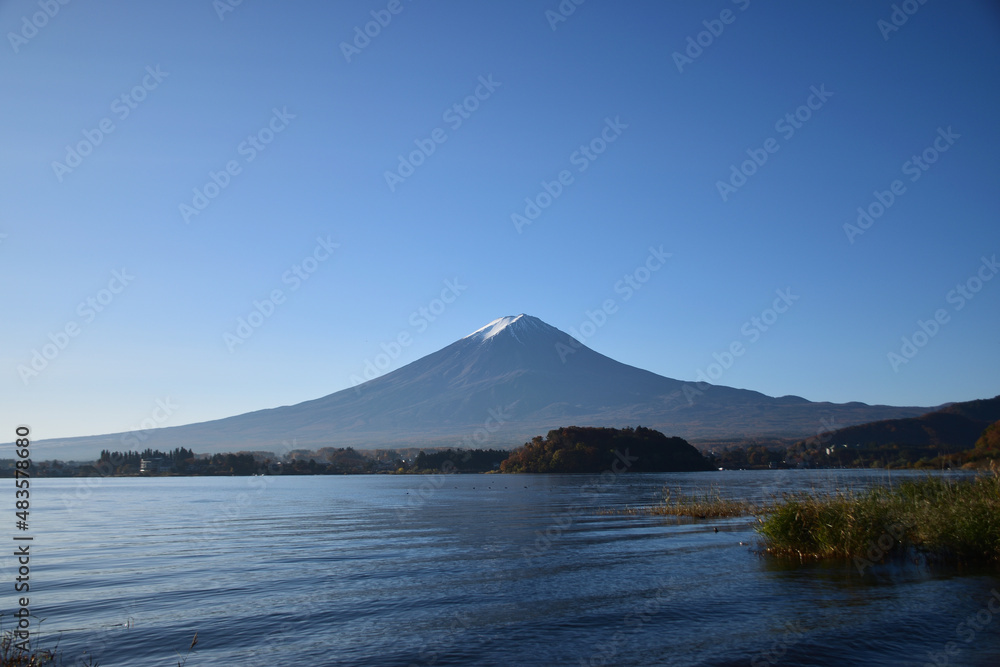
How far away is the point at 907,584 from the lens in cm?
1689

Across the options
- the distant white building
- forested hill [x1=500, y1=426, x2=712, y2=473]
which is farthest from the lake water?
the distant white building

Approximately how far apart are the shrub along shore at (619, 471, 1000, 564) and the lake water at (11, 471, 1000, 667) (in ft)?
3.09

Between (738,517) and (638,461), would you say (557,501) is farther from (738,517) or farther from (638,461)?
(638,461)

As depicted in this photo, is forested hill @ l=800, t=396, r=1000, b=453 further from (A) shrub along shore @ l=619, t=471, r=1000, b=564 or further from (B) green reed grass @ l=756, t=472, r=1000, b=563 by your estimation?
(B) green reed grass @ l=756, t=472, r=1000, b=563

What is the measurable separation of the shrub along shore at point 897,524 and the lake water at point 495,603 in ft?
3.09

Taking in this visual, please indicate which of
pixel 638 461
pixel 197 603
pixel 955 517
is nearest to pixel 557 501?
pixel 955 517

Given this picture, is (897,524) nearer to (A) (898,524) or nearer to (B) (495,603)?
(A) (898,524)

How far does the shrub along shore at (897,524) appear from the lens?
1867 centimetres

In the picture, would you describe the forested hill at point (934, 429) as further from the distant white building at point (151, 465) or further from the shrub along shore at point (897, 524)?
the distant white building at point (151, 465)

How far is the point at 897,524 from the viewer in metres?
20.1

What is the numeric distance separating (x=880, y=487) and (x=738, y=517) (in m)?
12.2

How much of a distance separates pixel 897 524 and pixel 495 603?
1325cm

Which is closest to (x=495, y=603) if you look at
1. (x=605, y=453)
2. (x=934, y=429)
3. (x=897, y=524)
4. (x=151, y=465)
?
(x=897, y=524)

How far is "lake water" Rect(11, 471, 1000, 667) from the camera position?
12078 millimetres
